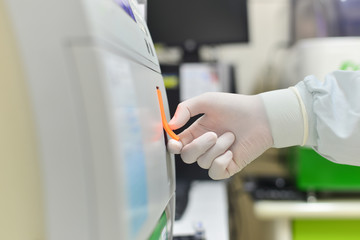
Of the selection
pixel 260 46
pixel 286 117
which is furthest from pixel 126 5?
pixel 260 46

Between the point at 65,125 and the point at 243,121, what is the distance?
1.32 feet

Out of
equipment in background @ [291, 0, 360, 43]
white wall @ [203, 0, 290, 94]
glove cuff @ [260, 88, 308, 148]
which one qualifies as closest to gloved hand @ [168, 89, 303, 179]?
glove cuff @ [260, 88, 308, 148]

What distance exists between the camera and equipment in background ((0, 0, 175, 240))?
11.0 inches

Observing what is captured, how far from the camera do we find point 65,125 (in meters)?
0.28

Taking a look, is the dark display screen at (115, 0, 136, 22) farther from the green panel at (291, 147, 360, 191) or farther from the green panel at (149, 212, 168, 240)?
the green panel at (291, 147, 360, 191)

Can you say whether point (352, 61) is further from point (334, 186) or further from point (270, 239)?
point (270, 239)

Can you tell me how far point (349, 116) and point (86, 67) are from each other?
0.48 meters

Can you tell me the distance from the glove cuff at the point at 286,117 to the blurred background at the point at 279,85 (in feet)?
1.17

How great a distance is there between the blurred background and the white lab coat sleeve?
0.38 m

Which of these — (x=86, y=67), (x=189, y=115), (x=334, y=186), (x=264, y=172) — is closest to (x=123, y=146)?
(x=86, y=67)

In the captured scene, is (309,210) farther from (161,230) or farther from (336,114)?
(161,230)

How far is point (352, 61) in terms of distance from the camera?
1.08 metres

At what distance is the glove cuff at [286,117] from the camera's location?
613mm

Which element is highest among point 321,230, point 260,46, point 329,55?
point 260,46
